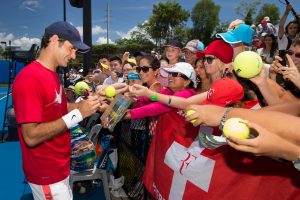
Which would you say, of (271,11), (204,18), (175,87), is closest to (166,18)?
(204,18)

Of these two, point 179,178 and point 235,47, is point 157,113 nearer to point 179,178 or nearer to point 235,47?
point 179,178

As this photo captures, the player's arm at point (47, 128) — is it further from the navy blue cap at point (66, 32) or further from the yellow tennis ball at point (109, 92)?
the navy blue cap at point (66, 32)

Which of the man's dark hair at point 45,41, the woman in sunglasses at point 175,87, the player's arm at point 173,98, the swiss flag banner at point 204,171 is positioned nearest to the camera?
the swiss flag banner at point 204,171

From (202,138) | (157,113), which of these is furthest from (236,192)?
(157,113)

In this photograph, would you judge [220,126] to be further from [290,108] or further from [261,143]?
[290,108]

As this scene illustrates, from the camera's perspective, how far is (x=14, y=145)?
7371mm

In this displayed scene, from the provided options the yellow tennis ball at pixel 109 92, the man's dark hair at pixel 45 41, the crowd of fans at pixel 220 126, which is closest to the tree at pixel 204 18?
the crowd of fans at pixel 220 126

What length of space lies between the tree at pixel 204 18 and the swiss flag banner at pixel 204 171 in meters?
58.9

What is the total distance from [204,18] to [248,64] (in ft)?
229

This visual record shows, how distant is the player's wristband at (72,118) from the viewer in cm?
228

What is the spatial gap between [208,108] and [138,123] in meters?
2.44

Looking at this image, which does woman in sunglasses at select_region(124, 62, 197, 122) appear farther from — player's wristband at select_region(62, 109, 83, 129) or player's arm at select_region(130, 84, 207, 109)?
player's wristband at select_region(62, 109, 83, 129)

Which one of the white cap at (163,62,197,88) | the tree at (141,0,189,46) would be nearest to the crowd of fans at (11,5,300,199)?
the white cap at (163,62,197,88)

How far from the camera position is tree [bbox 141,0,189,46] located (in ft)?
193
